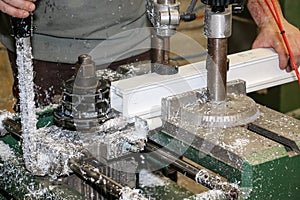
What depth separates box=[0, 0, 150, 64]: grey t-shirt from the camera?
1.75m

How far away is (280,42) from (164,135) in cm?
52

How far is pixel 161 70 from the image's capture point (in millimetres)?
1363

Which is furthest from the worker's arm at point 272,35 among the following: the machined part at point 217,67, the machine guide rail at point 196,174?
the machine guide rail at point 196,174

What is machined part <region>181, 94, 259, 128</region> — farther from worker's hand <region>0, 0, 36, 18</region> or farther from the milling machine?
worker's hand <region>0, 0, 36, 18</region>

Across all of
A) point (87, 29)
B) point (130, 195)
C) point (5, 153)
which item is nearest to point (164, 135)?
point (130, 195)

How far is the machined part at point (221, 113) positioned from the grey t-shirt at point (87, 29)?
2.07 feet

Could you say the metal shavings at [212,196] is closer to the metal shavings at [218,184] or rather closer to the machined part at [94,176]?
the metal shavings at [218,184]

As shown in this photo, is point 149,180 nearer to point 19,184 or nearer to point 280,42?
point 19,184

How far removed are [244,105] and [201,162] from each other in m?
0.16

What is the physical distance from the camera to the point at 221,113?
1.20 metres

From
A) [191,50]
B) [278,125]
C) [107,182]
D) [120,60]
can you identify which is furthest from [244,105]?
[191,50]

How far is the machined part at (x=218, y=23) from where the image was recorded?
3.80 ft

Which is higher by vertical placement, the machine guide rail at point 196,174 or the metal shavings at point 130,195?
the metal shavings at point 130,195

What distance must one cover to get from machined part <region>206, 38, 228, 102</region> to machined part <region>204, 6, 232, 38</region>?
0.05 ft
